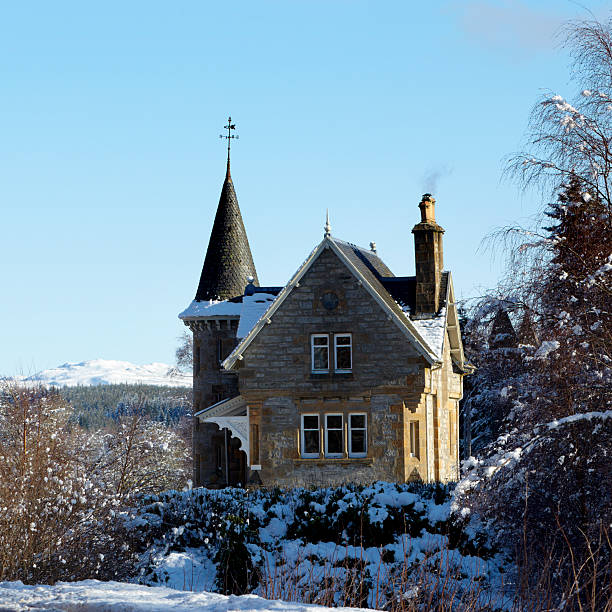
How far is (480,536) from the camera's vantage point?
21047 millimetres

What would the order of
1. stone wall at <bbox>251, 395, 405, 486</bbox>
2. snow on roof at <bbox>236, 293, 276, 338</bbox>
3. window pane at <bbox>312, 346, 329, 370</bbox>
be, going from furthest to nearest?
snow on roof at <bbox>236, 293, 276, 338</bbox>
window pane at <bbox>312, 346, 329, 370</bbox>
stone wall at <bbox>251, 395, 405, 486</bbox>

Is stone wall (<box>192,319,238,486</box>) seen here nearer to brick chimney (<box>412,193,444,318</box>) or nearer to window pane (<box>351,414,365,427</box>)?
brick chimney (<box>412,193,444,318</box>)

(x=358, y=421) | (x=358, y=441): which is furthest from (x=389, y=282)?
(x=358, y=441)

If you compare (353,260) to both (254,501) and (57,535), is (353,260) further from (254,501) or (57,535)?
(57,535)

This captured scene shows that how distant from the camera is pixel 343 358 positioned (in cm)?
3061

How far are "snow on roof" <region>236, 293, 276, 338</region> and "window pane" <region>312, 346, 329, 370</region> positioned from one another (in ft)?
13.4

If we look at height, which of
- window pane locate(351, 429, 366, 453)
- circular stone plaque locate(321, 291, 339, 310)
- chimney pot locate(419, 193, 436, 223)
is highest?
chimney pot locate(419, 193, 436, 223)

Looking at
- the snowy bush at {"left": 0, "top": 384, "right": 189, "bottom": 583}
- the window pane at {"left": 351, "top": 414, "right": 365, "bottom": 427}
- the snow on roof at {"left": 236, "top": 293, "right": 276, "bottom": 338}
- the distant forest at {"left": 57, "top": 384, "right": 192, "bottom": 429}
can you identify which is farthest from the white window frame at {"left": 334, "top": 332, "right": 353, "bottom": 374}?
the distant forest at {"left": 57, "top": 384, "right": 192, "bottom": 429}

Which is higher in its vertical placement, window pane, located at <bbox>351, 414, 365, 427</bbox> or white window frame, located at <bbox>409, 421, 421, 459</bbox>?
window pane, located at <bbox>351, 414, 365, 427</bbox>

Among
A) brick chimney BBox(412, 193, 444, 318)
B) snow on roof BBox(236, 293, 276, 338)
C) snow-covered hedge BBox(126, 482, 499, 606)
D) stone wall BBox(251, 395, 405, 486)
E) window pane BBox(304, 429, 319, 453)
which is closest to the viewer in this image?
snow-covered hedge BBox(126, 482, 499, 606)

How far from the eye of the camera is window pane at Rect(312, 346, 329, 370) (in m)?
30.7

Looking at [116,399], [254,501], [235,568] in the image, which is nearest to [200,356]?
[254,501]

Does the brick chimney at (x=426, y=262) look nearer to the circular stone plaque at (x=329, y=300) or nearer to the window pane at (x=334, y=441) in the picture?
the circular stone plaque at (x=329, y=300)

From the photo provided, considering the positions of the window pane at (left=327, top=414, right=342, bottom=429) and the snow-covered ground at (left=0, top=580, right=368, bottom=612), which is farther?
the window pane at (left=327, top=414, right=342, bottom=429)
